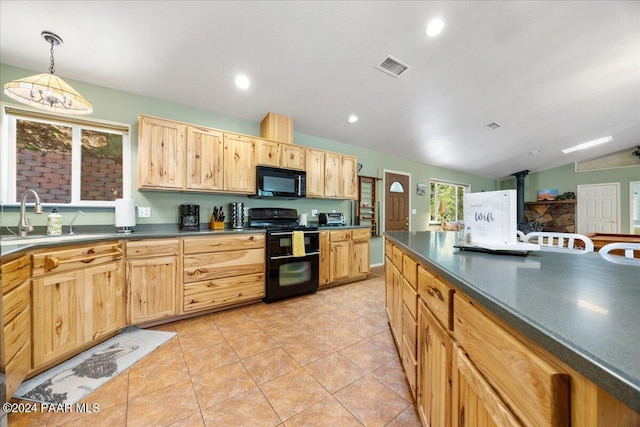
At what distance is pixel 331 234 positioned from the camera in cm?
346

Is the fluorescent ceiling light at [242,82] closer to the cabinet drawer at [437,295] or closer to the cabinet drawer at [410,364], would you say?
the cabinet drawer at [437,295]

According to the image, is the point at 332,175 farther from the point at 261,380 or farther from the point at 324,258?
the point at 261,380

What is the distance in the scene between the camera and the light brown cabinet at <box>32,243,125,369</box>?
160 centimetres

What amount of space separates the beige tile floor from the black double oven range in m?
0.50

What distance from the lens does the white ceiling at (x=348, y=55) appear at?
1.84 metres

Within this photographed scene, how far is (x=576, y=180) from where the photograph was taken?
6.73 meters

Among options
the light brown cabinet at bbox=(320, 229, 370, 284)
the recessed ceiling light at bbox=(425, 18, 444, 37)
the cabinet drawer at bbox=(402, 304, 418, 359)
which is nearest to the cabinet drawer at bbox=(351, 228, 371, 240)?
the light brown cabinet at bbox=(320, 229, 370, 284)

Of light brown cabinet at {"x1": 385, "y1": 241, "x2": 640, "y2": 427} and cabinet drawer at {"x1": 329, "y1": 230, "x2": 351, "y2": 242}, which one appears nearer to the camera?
light brown cabinet at {"x1": 385, "y1": 241, "x2": 640, "y2": 427}

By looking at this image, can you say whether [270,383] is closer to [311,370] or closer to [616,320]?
[311,370]

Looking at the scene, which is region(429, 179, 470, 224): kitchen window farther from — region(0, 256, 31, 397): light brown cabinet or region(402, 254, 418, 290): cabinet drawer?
region(0, 256, 31, 397): light brown cabinet

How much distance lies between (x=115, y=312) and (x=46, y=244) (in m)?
0.76

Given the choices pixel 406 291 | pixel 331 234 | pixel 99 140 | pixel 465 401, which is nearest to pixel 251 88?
pixel 99 140

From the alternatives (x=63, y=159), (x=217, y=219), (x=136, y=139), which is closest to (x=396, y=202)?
(x=217, y=219)

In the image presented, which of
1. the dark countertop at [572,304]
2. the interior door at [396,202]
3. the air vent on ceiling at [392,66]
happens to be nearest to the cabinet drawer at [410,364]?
the dark countertop at [572,304]
